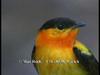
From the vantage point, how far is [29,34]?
96.8 inches

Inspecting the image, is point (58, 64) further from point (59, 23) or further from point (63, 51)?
point (59, 23)

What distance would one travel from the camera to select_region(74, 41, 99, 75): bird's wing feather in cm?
241

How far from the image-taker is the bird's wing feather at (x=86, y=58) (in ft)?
7.91

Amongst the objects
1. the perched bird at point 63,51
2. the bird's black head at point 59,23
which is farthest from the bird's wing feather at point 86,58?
the bird's black head at point 59,23

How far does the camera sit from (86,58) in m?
2.41

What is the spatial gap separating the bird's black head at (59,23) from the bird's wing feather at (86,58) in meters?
0.12

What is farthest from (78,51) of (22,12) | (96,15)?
(22,12)

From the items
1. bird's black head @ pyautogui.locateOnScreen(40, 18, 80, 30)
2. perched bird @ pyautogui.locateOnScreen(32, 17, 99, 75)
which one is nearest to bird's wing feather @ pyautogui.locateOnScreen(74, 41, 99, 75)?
perched bird @ pyautogui.locateOnScreen(32, 17, 99, 75)

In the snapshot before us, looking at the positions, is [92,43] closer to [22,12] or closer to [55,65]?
[55,65]

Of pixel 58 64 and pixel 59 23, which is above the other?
pixel 59 23

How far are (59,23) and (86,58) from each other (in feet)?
0.89

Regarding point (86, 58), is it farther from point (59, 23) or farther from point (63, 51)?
point (59, 23)

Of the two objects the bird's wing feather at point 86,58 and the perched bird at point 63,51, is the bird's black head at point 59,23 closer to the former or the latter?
the perched bird at point 63,51

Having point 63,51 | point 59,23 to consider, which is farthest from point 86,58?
point 59,23
